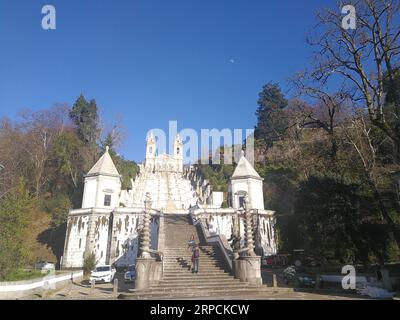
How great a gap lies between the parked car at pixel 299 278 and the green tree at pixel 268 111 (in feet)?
121

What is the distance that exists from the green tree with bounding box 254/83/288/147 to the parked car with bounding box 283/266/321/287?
36.9 m

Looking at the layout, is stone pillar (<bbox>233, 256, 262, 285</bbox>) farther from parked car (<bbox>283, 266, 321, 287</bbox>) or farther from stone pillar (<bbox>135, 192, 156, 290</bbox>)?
stone pillar (<bbox>135, 192, 156, 290</bbox>)

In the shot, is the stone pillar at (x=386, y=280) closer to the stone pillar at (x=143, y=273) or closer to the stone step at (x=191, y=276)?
the stone step at (x=191, y=276)

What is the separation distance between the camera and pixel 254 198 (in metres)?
31.8

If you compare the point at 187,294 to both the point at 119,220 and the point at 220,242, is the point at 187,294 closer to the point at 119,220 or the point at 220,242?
the point at 220,242

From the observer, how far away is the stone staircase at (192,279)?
14180mm

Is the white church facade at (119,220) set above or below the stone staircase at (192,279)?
above

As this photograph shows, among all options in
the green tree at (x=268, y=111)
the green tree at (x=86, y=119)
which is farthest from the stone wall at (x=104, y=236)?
the green tree at (x=268, y=111)

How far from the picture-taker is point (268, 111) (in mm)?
64062

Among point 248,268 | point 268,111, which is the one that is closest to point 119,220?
point 248,268

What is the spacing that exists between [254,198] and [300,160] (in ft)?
22.3

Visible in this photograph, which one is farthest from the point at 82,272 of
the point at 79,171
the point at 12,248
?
the point at 79,171

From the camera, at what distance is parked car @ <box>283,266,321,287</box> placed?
17962 millimetres
